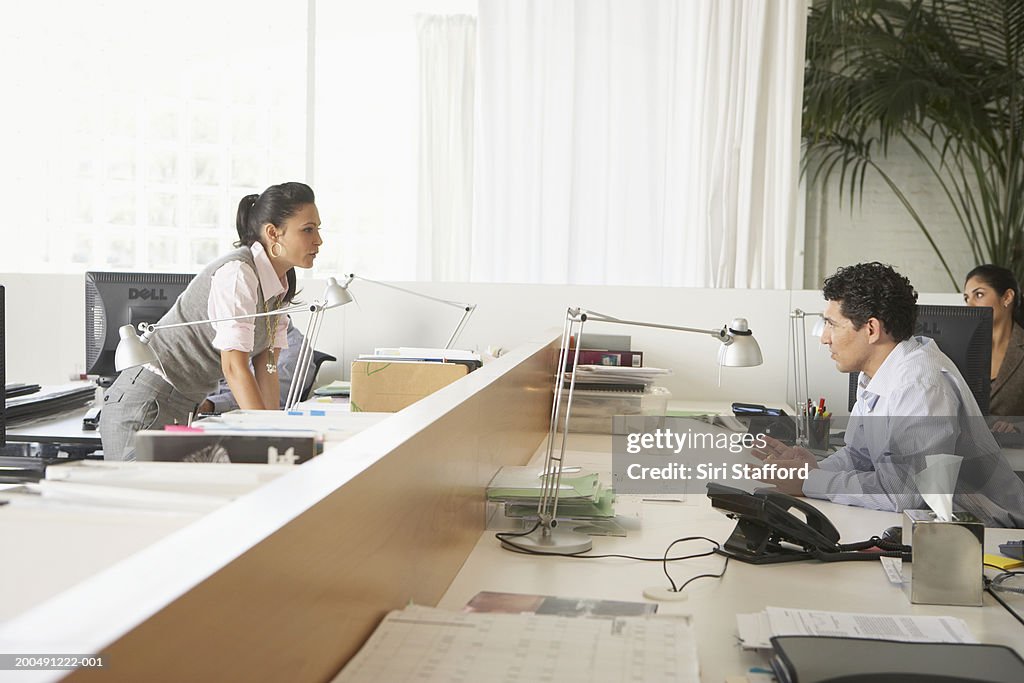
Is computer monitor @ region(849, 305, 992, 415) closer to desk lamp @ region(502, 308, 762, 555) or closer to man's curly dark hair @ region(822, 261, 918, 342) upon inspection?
man's curly dark hair @ region(822, 261, 918, 342)

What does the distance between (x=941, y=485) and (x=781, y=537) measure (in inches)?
11.2

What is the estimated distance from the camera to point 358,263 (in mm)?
5723

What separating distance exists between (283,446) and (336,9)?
4.80 meters

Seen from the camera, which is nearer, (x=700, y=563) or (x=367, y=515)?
(x=367, y=515)

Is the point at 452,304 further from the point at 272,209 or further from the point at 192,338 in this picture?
the point at 192,338

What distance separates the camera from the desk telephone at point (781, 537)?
1.63 meters

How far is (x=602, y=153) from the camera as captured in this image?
4477mm

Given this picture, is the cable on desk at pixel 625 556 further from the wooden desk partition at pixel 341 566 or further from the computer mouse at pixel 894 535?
the computer mouse at pixel 894 535

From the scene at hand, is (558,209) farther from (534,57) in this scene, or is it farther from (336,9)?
(336,9)

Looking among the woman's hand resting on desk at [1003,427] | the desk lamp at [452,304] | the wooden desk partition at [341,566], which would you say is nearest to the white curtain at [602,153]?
the desk lamp at [452,304]

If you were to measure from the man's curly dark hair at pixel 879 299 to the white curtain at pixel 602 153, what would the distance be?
5.94 feet

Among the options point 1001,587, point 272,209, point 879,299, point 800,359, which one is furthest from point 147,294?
point 1001,587

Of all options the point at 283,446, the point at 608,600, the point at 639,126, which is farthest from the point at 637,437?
the point at 639,126

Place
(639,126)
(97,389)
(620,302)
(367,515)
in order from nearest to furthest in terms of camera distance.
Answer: (367,515) → (97,389) → (620,302) → (639,126)
